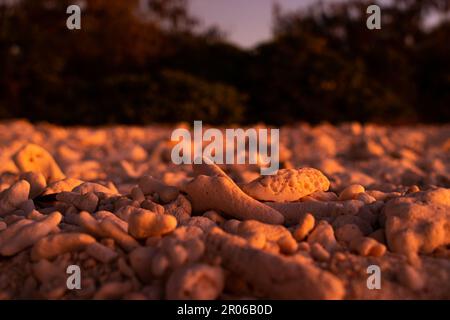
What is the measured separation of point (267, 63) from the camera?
10047 millimetres

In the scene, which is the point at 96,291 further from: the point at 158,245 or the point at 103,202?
the point at 103,202

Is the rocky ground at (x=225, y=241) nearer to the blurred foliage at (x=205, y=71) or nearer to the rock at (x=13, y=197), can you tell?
the rock at (x=13, y=197)

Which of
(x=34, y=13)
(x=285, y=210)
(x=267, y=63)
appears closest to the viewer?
(x=285, y=210)

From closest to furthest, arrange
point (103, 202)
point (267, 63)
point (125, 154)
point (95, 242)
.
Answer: point (95, 242)
point (103, 202)
point (125, 154)
point (267, 63)

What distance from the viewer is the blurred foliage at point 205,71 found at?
8844 millimetres

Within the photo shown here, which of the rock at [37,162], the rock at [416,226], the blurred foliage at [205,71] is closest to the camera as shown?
the rock at [416,226]

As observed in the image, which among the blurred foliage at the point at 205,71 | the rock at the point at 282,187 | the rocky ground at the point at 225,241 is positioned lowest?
the rocky ground at the point at 225,241

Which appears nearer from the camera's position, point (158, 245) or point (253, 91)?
point (158, 245)

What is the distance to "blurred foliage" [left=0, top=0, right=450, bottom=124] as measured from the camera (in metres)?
8.84

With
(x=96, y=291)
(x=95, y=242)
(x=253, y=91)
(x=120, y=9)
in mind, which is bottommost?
(x=96, y=291)

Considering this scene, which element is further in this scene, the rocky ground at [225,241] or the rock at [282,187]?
the rock at [282,187]

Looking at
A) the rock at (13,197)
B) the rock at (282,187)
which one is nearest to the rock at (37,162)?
the rock at (13,197)

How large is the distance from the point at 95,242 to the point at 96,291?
18 cm

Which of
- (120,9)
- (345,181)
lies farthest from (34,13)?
(345,181)
